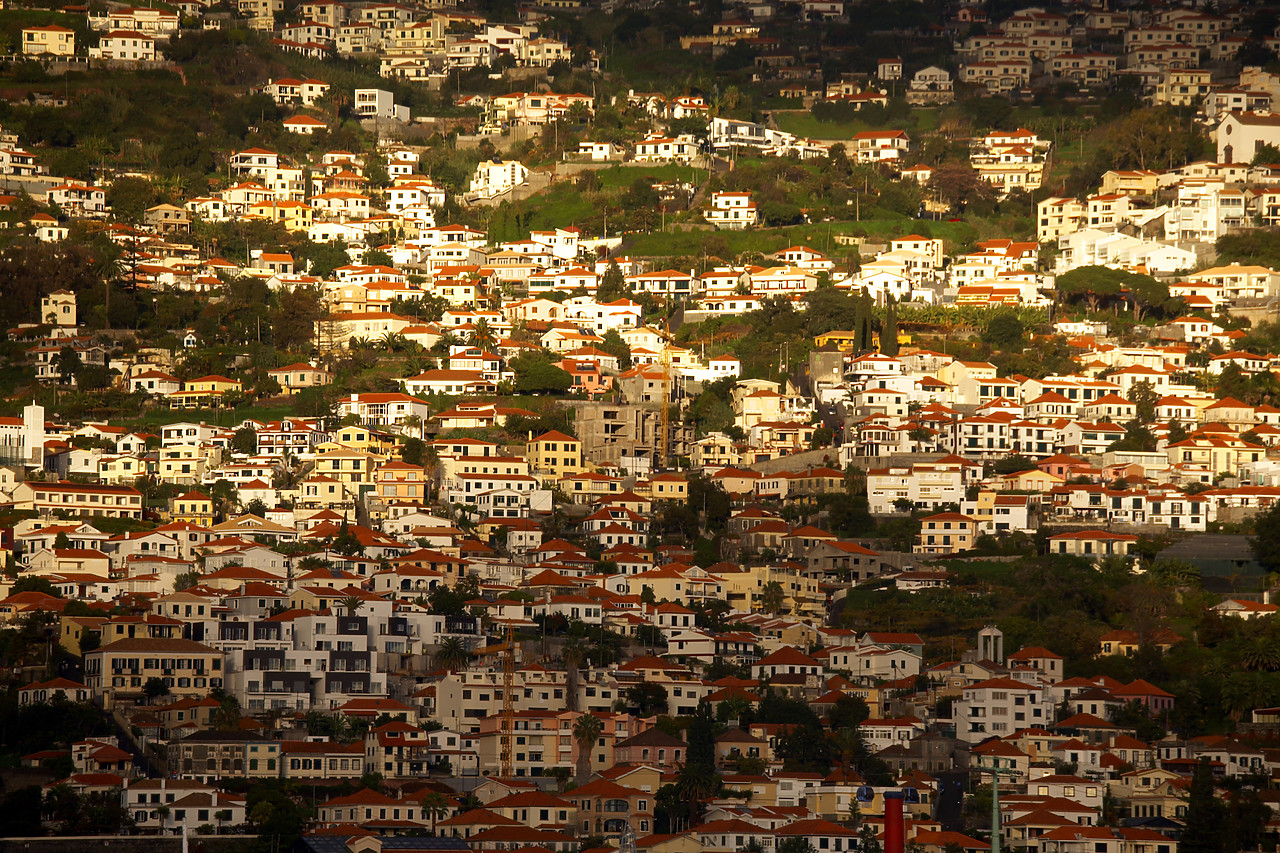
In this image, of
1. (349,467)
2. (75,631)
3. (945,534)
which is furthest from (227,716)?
(945,534)

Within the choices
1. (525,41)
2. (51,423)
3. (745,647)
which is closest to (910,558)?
(745,647)

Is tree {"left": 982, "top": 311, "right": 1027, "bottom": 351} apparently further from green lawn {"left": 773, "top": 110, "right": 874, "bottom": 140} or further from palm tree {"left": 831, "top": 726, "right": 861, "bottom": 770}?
palm tree {"left": 831, "top": 726, "right": 861, "bottom": 770}

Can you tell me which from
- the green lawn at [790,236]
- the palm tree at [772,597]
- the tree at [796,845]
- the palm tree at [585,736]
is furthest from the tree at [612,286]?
the tree at [796,845]

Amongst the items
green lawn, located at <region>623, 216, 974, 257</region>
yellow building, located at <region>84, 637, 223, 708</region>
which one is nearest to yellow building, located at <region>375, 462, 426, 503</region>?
yellow building, located at <region>84, 637, 223, 708</region>

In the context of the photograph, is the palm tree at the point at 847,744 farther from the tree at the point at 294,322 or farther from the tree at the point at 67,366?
the tree at the point at 67,366

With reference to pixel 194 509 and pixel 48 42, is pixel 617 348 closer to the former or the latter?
pixel 194 509

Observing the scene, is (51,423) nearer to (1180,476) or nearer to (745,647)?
(745,647)
